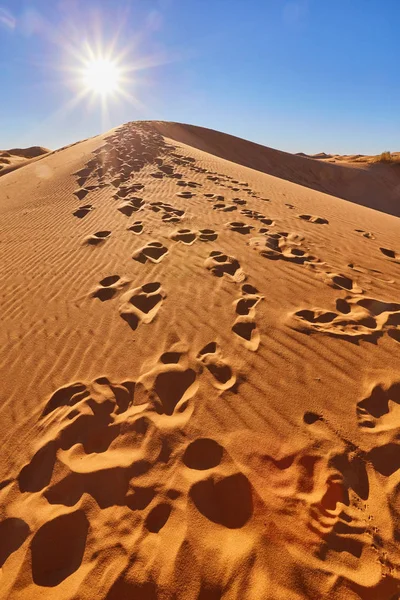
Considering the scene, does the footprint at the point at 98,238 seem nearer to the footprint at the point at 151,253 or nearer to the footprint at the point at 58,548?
the footprint at the point at 151,253

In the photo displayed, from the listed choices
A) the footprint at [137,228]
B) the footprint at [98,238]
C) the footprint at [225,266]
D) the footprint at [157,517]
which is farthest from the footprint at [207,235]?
the footprint at [157,517]

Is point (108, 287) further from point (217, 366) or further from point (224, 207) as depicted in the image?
point (224, 207)

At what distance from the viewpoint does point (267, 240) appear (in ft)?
16.7

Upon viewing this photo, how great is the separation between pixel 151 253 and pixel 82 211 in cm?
322

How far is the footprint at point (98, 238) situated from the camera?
5427 mm

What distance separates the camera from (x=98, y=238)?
5.54 meters

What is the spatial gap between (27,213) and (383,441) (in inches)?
321

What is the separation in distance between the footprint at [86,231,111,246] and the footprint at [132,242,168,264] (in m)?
0.95

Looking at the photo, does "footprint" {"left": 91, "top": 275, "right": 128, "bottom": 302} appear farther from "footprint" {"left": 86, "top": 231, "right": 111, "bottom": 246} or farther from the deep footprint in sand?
the deep footprint in sand

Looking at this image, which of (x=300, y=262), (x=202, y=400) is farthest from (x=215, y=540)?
(x=300, y=262)

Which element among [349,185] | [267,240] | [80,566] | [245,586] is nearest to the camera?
[245,586]

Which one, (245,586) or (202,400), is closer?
(245,586)

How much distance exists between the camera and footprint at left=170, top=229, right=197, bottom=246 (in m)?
5.10

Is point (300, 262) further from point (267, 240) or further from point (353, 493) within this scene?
point (353, 493)
